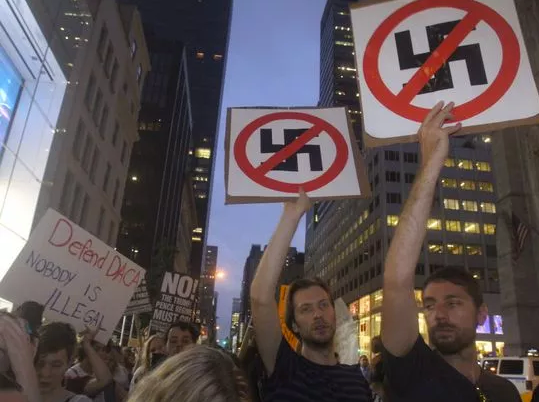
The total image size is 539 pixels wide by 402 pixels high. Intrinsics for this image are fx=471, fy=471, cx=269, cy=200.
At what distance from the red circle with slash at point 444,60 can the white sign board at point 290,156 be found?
0.80 m

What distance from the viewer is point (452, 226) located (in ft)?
247

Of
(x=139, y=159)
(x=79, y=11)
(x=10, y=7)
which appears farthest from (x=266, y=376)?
(x=139, y=159)

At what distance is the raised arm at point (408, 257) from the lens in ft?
8.04

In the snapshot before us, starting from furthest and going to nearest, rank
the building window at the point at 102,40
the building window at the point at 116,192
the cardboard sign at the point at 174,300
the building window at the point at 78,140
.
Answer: the building window at the point at 116,192 → the building window at the point at 102,40 → the building window at the point at 78,140 → the cardboard sign at the point at 174,300

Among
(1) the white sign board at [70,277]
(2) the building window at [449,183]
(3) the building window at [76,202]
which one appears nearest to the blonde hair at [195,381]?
(1) the white sign board at [70,277]

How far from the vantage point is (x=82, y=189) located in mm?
29078

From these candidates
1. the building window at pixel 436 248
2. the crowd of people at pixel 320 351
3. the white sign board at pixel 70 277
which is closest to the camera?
the crowd of people at pixel 320 351

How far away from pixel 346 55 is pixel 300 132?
168 m

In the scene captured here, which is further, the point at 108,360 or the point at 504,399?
the point at 108,360

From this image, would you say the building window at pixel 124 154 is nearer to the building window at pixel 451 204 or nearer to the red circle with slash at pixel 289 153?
the red circle with slash at pixel 289 153

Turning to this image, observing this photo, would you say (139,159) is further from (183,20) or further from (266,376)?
(183,20)

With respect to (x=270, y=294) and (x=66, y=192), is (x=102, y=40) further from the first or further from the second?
(x=270, y=294)

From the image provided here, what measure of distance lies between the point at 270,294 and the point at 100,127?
31375 mm

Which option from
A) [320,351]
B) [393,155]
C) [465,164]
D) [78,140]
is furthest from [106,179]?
[465,164]
